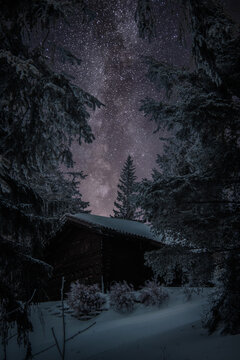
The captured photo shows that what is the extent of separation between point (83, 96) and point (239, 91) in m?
4.28

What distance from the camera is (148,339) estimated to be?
5984mm

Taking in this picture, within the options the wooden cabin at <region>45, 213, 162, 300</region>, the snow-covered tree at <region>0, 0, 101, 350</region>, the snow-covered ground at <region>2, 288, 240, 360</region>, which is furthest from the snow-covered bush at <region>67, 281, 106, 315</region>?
the snow-covered tree at <region>0, 0, 101, 350</region>

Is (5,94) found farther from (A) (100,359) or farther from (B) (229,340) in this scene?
(B) (229,340)

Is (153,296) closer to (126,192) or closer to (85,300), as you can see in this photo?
(85,300)

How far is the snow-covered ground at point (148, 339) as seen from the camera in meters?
4.53

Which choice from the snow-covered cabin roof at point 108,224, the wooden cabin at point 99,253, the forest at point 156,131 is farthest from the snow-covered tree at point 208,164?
the wooden cabin at point 99,253

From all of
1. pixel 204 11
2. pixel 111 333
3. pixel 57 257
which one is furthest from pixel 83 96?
pixel 57 257

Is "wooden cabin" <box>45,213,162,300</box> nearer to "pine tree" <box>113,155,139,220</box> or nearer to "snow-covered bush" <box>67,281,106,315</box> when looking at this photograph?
"snow-covered bush" <box>67,281,106,315</box>

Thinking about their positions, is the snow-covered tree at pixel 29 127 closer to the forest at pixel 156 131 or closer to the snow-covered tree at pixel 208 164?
the forest at pixel 156 131

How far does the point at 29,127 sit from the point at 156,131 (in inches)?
156

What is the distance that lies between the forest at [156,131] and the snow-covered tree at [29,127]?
2 centimetres

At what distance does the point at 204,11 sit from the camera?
12.6 feet

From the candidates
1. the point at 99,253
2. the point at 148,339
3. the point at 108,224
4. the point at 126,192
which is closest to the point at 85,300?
the point at 99,253

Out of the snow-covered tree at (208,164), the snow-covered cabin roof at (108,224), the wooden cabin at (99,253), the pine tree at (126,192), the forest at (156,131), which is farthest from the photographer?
the pine tree at (126,192)
